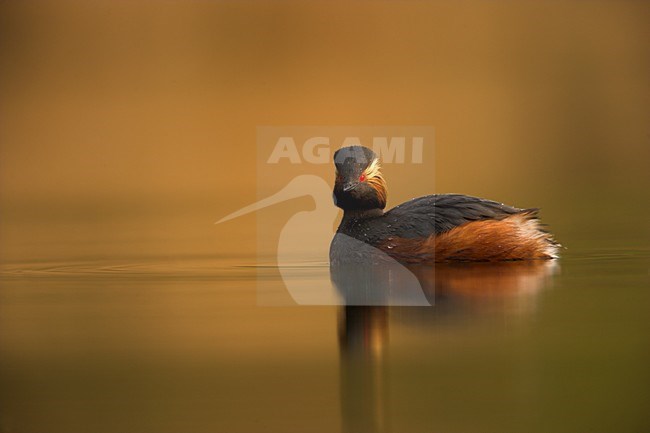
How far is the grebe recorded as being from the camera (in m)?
9.73

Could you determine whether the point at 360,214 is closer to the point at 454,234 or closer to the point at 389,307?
the point at 454,234

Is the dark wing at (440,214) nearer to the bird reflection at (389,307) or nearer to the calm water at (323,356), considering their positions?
the bird reflection at (389,307)

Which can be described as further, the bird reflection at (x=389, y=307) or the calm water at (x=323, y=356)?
the bird reflection at (x=389, y=307)

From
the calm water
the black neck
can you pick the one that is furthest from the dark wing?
the calm water

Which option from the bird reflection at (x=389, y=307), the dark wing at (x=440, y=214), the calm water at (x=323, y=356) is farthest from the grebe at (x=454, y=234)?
the calm water at (x=323, y=356)

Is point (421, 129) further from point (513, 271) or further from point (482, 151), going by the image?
point (513, 271)

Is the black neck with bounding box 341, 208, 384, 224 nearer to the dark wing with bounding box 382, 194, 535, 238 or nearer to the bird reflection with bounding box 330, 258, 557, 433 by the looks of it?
the dark wing with bounding box 382, 194, 535, 238

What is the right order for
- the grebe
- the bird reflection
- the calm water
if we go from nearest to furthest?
the calm water
the bird reflection
the grebe

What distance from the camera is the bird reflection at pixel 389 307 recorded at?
5730mm

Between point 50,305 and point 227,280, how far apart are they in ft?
4.58

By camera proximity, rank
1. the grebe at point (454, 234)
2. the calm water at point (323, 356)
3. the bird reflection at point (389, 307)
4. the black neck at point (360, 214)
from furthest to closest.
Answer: the black neck at point (360, 214)
the grebe at point (454, 234)
the bird reflection at point (389, 307)
the calm water at point (323, 356)

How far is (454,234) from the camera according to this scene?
971cm

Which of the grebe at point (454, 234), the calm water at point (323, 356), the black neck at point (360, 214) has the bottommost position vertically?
the calm water at point (323, 356)

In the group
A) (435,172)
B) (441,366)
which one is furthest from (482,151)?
(441,366)
